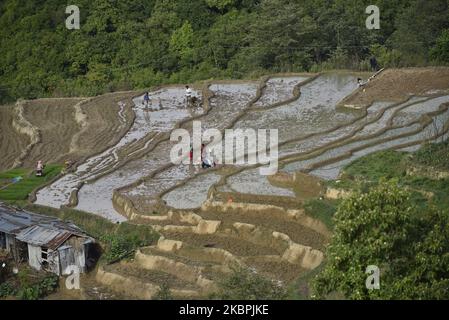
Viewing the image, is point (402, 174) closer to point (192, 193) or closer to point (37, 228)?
point (192, 193)

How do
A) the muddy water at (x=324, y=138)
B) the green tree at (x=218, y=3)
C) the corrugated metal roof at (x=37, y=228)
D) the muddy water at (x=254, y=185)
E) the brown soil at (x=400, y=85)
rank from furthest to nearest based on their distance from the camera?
the green tree at (x=218, y=3), the brown soil at (x=400, y=85), the muddy water at (x=324, y=138), the muddy water at (x=254, y=185), the corrugated metal roof at (x=37, y=228)

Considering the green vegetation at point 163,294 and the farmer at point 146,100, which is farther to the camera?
the farmer at point 146,100

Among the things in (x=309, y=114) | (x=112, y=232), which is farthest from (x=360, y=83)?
(x=112, y=232)

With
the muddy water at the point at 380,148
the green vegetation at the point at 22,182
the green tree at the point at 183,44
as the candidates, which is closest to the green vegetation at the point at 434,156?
the muddy water at the point at 380,148

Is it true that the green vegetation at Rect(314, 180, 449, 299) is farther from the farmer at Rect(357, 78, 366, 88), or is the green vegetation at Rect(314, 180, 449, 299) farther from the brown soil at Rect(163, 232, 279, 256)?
the farmer at Rect(357, 78, 366, 88)

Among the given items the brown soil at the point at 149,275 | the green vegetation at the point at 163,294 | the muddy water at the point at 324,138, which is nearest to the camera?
the green vegetation at the point at 163,294

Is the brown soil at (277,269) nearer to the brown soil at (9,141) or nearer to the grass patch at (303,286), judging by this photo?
the grass patch at (303,286)

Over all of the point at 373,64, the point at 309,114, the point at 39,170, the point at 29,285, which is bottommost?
the point at 29,285
